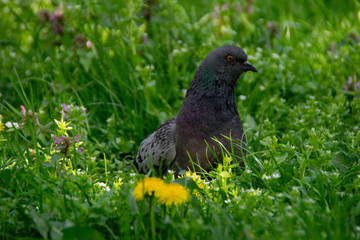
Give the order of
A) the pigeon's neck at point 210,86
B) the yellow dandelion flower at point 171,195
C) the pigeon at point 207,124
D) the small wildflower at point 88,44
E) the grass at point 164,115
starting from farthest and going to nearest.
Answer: the small wildflower at point 88,44, the pigeon's neck at point 210,86, the pigeon at point 207,124, the grass at point 164,115, the yellow dandelion flower at point 171,195

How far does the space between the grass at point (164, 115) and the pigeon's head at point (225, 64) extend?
0.59 m

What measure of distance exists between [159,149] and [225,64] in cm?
86

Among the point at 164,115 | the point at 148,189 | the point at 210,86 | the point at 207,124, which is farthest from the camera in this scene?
the point at 164,115

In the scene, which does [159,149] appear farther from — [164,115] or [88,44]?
[88,44]

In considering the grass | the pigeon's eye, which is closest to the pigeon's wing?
the grass

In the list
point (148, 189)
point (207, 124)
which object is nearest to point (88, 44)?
point (207, 124)

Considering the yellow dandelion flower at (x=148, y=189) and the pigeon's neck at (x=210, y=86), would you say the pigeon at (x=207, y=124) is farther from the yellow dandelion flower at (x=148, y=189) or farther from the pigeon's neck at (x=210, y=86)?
the yellow dandelion flower at (x=148, y=189)

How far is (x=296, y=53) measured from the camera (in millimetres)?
5082

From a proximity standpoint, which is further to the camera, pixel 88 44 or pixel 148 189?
pixel 88 44

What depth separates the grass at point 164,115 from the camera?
2.53 metres

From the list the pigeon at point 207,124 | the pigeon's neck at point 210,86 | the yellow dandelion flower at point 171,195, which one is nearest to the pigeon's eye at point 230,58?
the pigeon at point 207,124

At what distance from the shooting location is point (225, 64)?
3.74 meters

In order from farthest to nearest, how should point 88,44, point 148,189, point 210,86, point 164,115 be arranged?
point 88,44 → point 164,115 → point 210,86 → point 148,189

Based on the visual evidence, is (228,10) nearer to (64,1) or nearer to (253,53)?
(253,53)
